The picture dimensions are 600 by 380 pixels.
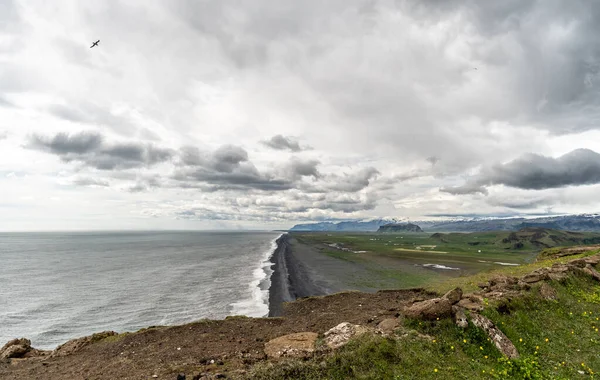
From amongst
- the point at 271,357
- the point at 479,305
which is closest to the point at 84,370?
the point at 271,357

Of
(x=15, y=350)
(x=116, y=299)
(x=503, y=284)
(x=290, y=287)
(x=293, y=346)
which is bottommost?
(x=290, y=287)

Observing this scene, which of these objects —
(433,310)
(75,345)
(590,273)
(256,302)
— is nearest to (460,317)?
(433,310)

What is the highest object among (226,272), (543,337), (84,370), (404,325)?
(404,325)

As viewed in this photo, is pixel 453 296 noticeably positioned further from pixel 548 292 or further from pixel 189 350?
pixel 189 350

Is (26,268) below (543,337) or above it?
below

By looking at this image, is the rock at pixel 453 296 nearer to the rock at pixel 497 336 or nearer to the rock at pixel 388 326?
the rock at pixel 497 336

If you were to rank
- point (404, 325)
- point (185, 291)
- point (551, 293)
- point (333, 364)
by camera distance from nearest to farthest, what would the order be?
point (333, 364) < point (404, 325) < point (551, 293) < point (185, 291)

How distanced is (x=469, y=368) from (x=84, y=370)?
61.8ft

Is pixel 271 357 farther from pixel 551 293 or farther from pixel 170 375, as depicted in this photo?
pixel 551 293

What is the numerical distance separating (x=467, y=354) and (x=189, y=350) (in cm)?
1421

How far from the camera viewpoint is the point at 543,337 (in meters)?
14.9

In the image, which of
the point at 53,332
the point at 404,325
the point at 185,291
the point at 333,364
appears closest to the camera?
the point at 333,364

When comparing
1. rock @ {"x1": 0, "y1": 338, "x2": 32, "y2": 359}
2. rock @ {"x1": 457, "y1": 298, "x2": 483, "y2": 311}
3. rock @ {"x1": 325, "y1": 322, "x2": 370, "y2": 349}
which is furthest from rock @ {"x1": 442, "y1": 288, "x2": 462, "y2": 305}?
rock @ {"x1": 0, "y1": 338, "x2": 32, "y2": 359}

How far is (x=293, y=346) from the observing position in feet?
44.6
